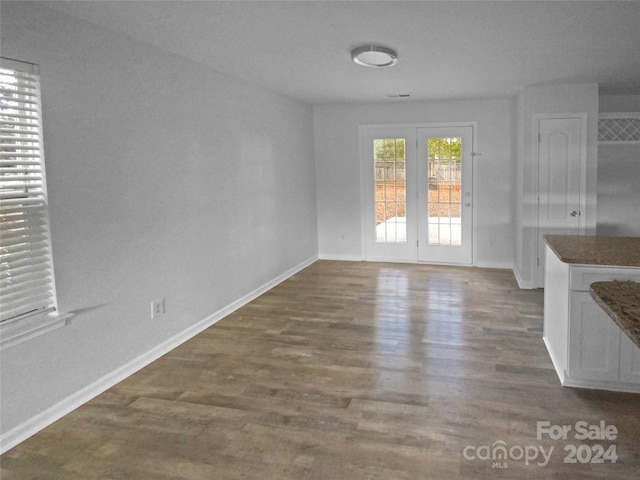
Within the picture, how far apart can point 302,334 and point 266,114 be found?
2.61 metres

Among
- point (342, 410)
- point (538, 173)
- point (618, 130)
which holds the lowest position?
point (342, 410)

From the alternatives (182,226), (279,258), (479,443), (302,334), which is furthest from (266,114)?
(479,443)

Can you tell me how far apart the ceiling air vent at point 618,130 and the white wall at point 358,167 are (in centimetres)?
102

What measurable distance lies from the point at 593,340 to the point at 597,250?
544 mm

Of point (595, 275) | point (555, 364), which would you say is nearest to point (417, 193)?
point (555, 364)

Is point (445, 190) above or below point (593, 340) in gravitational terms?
above

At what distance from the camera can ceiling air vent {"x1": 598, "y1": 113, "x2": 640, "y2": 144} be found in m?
6.05

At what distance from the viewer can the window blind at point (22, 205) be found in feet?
8.49

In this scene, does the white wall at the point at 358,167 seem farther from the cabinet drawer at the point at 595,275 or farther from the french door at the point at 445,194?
the cabinet drawer at the point at 595,275

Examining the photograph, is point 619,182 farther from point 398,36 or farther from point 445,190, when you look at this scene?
point 398,36

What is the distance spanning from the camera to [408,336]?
414 centimetres

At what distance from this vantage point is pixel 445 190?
688 centimetres

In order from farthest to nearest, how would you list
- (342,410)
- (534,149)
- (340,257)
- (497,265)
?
(340,257) → (497,265) → (534,149) → (342,410)

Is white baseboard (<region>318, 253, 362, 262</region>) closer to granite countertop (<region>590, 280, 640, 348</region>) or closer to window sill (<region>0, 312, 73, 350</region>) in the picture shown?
window sill (<region>0, 312, 73, 350</region>)
